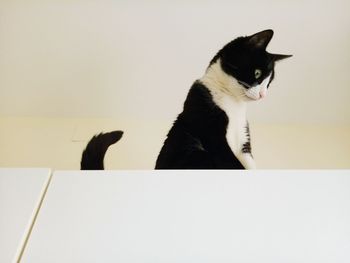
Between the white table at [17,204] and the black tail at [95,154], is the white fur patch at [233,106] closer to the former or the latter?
the black tail at [95,154]

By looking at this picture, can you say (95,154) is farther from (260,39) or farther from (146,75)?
(260,39)

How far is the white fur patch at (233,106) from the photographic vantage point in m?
0.81

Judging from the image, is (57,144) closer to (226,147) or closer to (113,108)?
(113,108)

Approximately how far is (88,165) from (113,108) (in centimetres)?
32

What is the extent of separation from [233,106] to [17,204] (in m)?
0.50

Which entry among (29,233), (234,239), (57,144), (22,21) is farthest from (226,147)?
(22,21)

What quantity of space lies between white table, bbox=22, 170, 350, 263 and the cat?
0.20 meters

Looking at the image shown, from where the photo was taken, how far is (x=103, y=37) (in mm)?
1033

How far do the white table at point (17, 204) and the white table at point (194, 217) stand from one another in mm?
15

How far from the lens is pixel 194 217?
530 mm

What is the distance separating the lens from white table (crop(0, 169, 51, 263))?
0.48 meters

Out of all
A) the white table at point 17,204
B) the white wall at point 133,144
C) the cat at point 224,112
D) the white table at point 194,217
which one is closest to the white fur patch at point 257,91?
the cat at point 224,112

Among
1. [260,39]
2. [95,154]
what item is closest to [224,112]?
[260,39]

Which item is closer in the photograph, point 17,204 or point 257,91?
point 17,204
